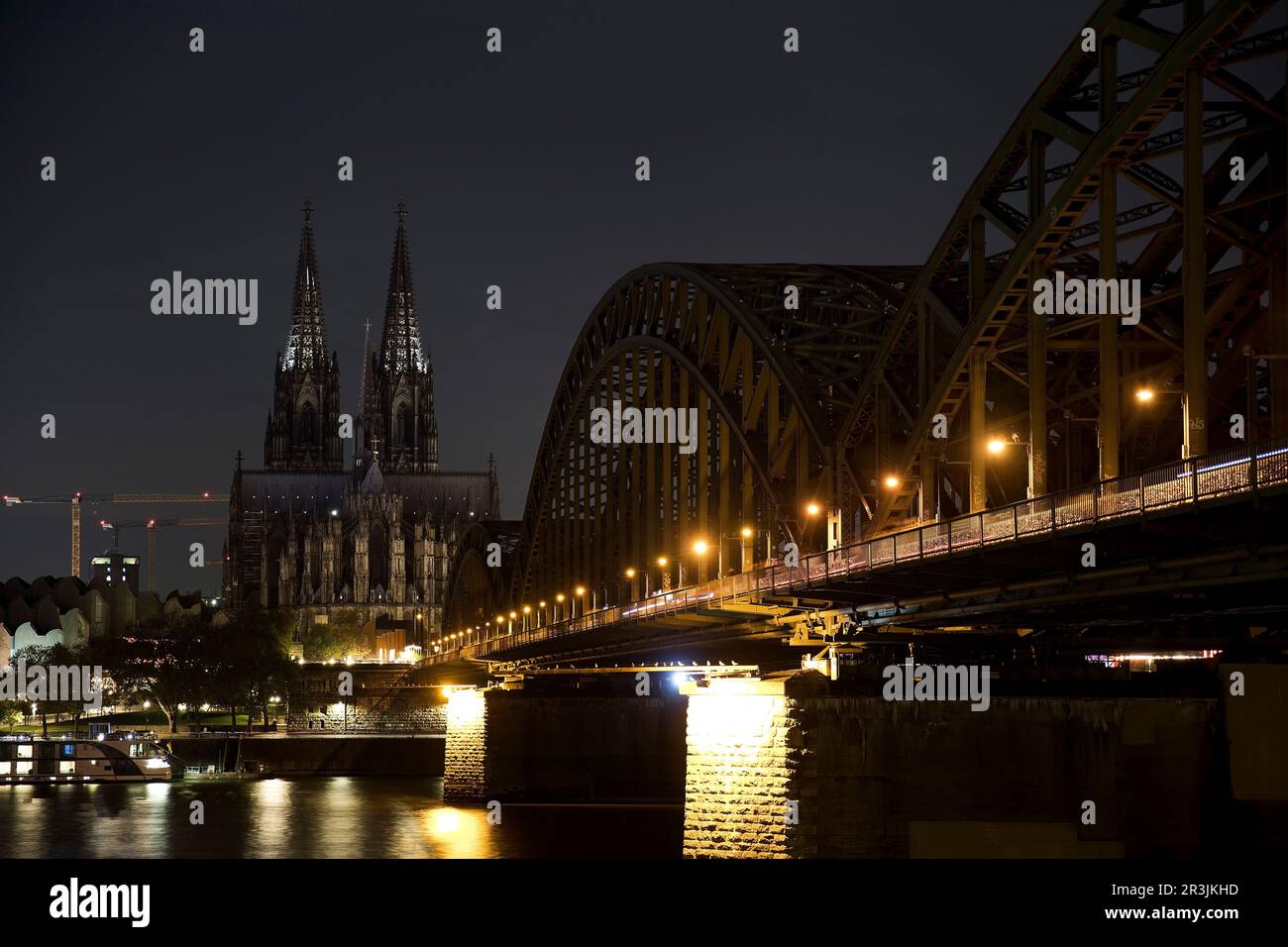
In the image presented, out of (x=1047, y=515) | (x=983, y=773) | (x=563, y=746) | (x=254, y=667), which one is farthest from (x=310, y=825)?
(x=254, y=667)

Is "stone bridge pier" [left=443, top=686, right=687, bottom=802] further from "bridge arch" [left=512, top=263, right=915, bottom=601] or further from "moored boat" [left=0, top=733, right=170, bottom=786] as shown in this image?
"moored boat" [left=0, top=733, right=170, bottom=786]

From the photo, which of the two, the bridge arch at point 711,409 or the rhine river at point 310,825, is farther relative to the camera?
the rhine river at point 310,825

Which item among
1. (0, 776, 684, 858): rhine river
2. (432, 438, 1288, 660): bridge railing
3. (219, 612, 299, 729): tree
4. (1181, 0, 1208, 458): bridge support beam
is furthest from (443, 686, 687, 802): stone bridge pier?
(1181, 0, 1208, 458): bridge support beam

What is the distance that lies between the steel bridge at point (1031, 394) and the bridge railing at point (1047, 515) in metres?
0.06

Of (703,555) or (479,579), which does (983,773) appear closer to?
(703,555)

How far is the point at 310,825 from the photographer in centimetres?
8638

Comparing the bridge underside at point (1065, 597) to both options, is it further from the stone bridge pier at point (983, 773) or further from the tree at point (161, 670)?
the tree at point (161, 670)

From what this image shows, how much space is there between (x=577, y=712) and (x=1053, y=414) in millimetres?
54455

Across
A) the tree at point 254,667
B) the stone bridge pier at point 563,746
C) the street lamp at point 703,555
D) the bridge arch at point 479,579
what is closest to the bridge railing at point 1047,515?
the street lamp at point 703,555

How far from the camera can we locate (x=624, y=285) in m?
88.0

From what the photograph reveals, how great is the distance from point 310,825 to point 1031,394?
2091 inches

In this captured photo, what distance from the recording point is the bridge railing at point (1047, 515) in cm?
3102

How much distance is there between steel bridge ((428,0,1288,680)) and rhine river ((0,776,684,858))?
886cm
